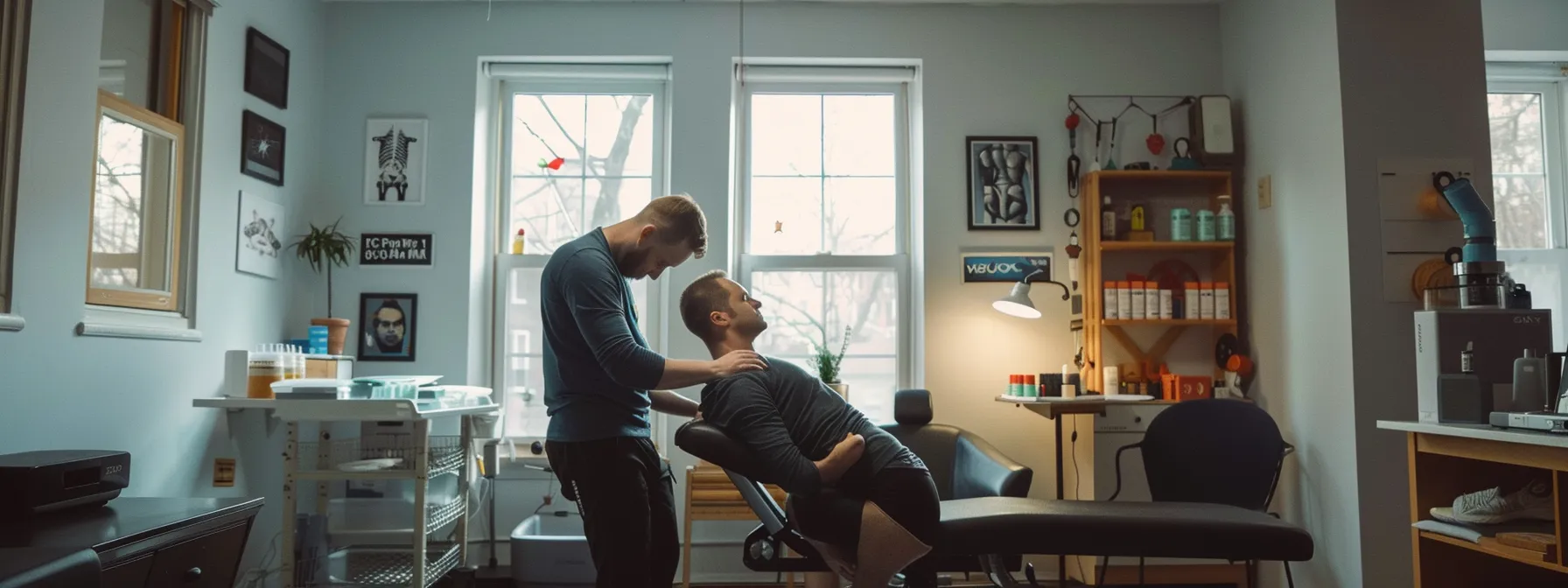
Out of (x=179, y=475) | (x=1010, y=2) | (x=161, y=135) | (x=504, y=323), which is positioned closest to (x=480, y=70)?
(x=504, y=323)

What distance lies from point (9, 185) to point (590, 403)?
1983 millimetres

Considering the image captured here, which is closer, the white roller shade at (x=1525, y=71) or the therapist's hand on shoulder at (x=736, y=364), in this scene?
the therapist's hand on shoulder at (x=736, y=364)

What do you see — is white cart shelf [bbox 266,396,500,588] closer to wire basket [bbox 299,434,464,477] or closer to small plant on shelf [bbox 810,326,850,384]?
wire basket [bbox 299,434,464,477]

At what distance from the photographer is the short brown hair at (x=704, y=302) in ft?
7.30

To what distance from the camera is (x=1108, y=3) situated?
15.9 ft

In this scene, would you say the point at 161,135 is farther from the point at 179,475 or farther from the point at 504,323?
the point at 504,323

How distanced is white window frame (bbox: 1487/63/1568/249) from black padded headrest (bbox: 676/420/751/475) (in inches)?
180

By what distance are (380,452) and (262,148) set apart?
1.40 m

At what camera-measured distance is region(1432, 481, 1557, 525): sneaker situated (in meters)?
2.54

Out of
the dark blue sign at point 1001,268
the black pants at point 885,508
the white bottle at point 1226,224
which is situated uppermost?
the white bottle at point 1226,224

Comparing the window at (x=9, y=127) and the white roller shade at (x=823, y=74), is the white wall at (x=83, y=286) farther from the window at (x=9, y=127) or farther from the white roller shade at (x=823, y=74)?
the white roller shade at (x=823, y=74)

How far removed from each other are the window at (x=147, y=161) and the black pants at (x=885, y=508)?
2499 mm

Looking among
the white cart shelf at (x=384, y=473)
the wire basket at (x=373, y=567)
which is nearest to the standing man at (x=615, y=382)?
the white cart shelf at (x=384, y=473)

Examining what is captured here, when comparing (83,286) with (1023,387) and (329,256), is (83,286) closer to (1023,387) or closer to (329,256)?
(329,256)
